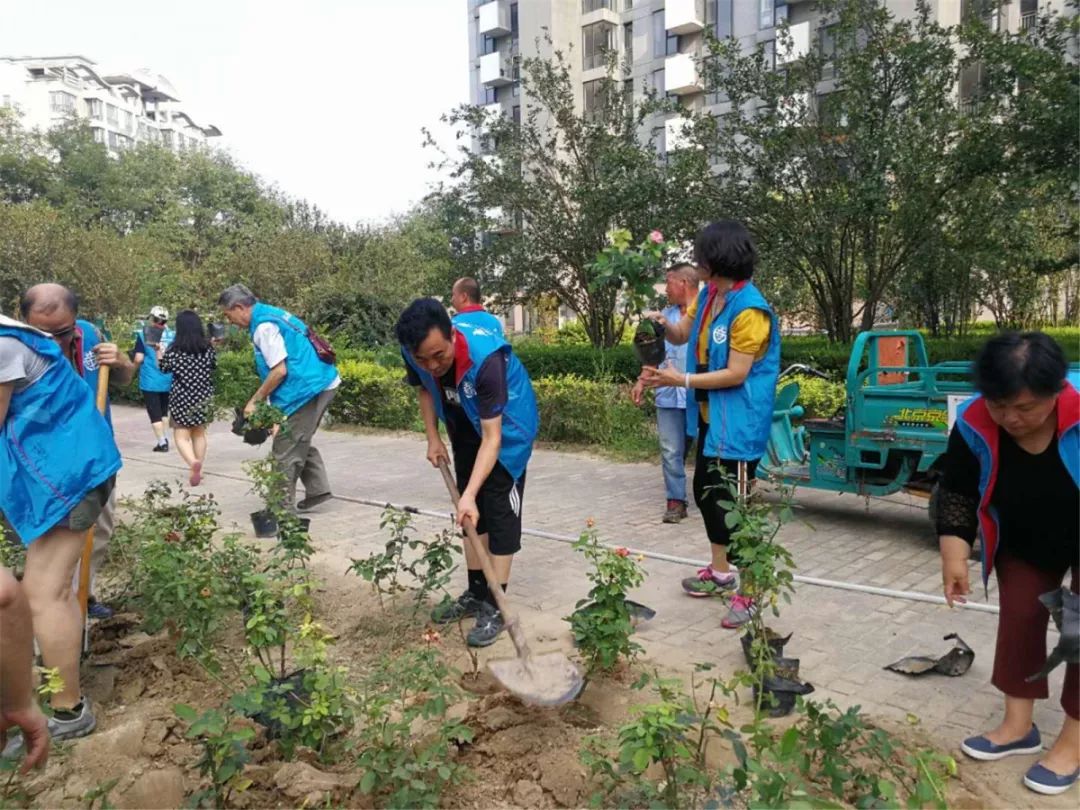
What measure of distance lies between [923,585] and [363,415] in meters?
8.92

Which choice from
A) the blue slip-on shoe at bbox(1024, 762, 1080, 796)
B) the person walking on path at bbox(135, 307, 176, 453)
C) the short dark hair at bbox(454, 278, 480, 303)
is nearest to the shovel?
the blue slip-on shoe at bbox(1024, 762, 1080, 796)

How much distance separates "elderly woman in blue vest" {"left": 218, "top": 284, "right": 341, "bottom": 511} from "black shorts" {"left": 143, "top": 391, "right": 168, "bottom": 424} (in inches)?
184

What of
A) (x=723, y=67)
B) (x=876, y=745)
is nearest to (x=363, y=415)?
(x=723, y=67)

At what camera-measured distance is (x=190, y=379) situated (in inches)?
305

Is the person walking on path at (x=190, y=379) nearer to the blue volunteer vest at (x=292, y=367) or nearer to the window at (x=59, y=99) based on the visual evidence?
the blue volunteer vest at (x=292, y=367)

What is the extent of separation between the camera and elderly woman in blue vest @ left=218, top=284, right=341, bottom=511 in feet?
19.2

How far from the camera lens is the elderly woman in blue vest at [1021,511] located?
2291 mm

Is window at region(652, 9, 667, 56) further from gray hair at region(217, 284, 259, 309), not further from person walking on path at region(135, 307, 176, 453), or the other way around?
gray hair at region(217, 284, 259, 309)

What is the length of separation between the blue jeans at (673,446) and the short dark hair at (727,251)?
2.12m

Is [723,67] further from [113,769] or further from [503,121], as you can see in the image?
[113,769]

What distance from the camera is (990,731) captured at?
2.90 metres

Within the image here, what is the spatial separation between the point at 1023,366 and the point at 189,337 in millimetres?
7280

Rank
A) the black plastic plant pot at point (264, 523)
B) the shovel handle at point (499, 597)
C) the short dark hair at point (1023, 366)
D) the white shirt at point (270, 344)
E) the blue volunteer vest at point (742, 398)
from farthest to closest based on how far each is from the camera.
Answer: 1. the black plastic plant pot at point (264, 523)
2. the white shirt at point (270, 344)
3. the blue volunteer vest at point (742, 398)
4. the shovel handle at point (499, 597)
5. the short dark hair at point (1023, 366)

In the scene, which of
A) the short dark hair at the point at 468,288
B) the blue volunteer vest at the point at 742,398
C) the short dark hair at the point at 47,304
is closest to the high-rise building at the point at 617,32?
the short dark hair at the point at 468,288
